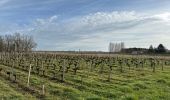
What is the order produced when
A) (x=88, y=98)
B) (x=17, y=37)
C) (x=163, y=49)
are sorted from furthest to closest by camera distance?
1. (x=17, y=37)
2. (x=163, y=49)
3. (x=88, y=98)

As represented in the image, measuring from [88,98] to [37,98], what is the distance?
241cm

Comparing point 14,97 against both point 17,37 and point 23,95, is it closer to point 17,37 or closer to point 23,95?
point 23,95

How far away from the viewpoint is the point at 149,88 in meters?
20.0

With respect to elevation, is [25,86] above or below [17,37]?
below

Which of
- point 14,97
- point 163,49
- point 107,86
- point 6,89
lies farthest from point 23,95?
point 163,49

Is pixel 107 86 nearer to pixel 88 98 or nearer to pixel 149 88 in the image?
pixel 149 88

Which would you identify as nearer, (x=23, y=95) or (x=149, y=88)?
(x=23, y=95)

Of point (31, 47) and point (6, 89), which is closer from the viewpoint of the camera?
point (6, 89)

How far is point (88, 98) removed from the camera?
15.6 meters

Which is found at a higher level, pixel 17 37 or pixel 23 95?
pixel 17 37

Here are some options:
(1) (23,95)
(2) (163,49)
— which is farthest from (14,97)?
(2) (163,49)

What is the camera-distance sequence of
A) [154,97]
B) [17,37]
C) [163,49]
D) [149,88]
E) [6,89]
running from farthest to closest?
1. [17,37]
2. [163,49]
3. [149,88]
4. [6,89]
5. [154,97]

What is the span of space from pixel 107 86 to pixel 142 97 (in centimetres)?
418

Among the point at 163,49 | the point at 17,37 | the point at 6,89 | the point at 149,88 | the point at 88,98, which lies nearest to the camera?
the point at 88,98
